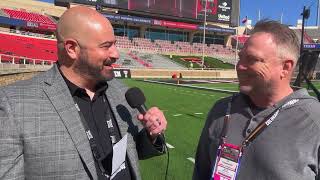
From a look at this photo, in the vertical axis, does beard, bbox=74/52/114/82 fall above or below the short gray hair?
below

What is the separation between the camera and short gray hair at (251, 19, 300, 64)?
2441mm

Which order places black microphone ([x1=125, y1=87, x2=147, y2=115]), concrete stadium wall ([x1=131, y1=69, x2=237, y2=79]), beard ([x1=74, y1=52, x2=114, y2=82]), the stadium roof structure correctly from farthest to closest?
the stadium roof structure, concrete stadium wall ([x1=131, y1=69, x2=237, y2=79]), black microphone ([x1=125, y1=87, x2=147, y2=115]), beard ([x1=74, y1=52, x2=114, y2=82])

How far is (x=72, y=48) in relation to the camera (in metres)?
2.54

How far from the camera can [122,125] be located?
274 centimetres

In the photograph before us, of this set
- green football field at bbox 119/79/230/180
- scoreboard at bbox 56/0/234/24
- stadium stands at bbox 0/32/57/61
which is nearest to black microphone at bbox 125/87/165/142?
green football field at bbox 119/79/230/180

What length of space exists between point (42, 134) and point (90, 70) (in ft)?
1.69

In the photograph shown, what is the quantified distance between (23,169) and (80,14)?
3.06ft

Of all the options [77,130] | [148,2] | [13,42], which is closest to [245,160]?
[77,130]

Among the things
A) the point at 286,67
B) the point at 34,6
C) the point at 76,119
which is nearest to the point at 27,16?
the point at 34,6

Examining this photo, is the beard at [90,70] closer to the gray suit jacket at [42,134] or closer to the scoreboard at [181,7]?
the gray suit jacket at [42,134]

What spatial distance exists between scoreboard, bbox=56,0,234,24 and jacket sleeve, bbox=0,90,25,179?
6108cm

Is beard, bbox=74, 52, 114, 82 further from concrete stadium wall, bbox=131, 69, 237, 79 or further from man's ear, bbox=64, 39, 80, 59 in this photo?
concrete stadium wall, bbox=131, 69, 237, 79

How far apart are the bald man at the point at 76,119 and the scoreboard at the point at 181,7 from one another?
6067 centimetres

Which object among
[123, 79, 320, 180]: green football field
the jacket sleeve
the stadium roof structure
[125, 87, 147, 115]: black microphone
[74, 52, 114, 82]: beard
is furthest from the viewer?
the stadium roof structure
